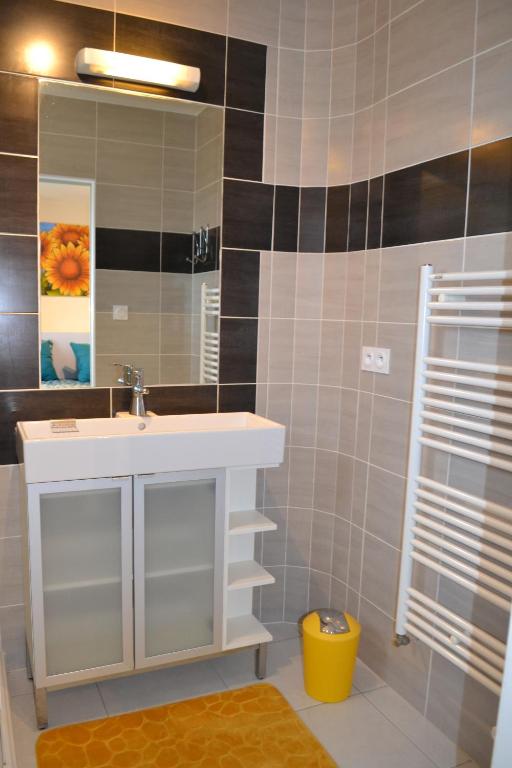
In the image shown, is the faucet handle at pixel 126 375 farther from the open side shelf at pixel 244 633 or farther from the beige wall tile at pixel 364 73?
the beige wall tile at pixel 364 73

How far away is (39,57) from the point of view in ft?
7.33

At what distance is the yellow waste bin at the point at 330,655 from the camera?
7.58ft

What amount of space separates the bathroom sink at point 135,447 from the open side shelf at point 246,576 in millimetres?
464

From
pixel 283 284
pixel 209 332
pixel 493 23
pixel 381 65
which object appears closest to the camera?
pixel 493 23

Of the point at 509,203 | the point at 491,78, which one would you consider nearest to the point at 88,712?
the point at 509,203

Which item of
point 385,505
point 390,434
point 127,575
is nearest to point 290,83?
point 390,434

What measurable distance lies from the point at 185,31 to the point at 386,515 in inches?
78.9

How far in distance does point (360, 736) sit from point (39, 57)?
2607mm

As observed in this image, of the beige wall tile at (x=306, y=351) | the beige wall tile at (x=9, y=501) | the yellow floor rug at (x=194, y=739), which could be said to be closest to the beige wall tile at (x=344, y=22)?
the beige wall tile at (x=306, y=351)

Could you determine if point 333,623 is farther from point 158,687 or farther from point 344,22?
point 344,22

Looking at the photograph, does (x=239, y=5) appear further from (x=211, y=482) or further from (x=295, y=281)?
(x=211, y=482)

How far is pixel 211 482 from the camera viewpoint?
230 cm

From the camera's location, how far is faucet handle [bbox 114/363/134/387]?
97.0 inches

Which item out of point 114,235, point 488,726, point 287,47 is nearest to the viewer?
point 488,726
